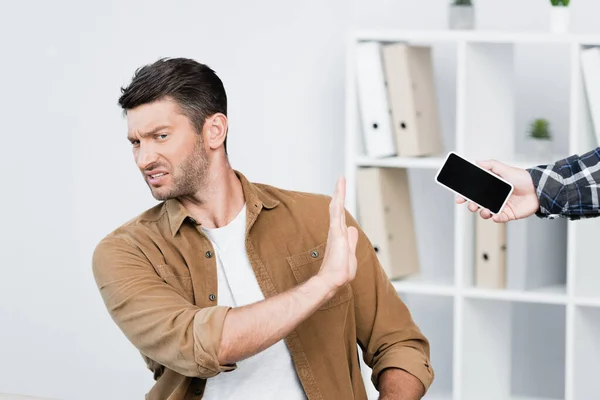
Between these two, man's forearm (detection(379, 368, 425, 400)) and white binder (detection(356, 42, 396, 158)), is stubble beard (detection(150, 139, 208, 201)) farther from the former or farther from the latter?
white binder (detection(356, 42, 396, 158))

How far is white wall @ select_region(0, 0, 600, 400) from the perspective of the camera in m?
3.51

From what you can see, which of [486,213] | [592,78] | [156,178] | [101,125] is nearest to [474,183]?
[486,213]

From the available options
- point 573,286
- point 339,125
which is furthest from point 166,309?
point 339,125

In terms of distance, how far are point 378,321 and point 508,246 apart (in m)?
1.10

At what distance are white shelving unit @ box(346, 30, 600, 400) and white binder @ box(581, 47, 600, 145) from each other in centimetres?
2

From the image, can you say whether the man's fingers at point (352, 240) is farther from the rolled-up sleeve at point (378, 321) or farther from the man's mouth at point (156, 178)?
the man's mouth at point (156, 178)

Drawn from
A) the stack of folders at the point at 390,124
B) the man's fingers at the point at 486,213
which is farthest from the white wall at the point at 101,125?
the man's fingers at the point at 486,213

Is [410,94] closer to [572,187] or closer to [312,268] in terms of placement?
[572,187]

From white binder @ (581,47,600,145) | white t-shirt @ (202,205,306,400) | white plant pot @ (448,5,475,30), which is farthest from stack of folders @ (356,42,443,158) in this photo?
white t-shirt @ (202,205,306,400)

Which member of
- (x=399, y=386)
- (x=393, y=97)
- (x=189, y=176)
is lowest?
(x=399, y=386)

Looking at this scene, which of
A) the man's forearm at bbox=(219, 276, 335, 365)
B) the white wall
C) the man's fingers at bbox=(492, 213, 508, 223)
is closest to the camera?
the man's forearm at bbox=(219, 276, 335, 365)

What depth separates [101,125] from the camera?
3793 millimetres

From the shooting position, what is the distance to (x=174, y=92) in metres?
1.99

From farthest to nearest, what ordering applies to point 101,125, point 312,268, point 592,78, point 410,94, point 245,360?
point 101,125
point 410,94
point 592,78
point 312,268
point 245,360
